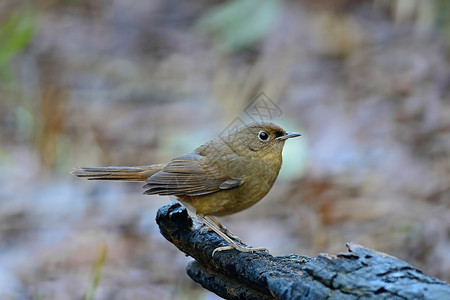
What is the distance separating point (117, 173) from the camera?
387 centimetres

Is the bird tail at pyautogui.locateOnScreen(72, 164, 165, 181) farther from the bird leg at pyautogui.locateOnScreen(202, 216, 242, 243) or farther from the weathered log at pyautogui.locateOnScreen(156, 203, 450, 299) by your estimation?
the weathered log at pyautogui.locateOnScreen(156, 203, 450, 299)

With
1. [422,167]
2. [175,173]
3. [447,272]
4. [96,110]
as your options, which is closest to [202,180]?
[175,173]

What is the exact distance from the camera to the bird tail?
3861 mm

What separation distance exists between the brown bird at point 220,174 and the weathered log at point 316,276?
1.07 feet

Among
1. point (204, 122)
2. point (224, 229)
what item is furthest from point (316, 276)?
point (204, 122)

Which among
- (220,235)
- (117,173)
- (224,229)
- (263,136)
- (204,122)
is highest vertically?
(204,122)

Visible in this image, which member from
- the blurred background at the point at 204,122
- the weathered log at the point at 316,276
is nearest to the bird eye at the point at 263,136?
the weathered log at the point at 316,276

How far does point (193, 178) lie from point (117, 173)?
413 mm

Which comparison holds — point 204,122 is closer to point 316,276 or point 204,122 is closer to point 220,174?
point 220,174

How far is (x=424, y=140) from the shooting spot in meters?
7.32

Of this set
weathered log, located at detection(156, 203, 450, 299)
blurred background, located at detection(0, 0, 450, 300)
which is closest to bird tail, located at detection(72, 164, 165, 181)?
blurred background, located at detection(0, 0, 450, 300)

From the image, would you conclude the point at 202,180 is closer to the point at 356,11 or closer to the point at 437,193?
the point at 437,193

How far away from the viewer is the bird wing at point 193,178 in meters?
3.71

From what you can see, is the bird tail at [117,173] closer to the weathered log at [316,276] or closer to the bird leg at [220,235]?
the bird leg at [220,235]
